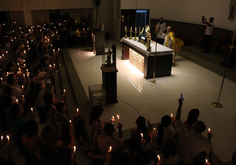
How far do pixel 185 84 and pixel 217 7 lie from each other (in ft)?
17.8

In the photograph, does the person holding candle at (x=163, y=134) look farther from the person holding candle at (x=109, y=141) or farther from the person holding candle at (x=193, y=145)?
the person holding candle at (x=109, y=141)

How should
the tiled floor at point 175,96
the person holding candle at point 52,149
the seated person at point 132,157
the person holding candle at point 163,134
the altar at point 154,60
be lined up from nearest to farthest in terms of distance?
1. the seated person at point 132,157
2. the person holding candle at point 52,149
3. the person holding candle at point 163,134
4. the tiled floor at point 175,96
5. the altar at point 154,60

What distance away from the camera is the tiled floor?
480 centimetres

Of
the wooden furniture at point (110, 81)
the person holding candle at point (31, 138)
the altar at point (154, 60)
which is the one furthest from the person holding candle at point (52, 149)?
the altar at point (154, 60)

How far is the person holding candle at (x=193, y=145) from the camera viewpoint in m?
2.97

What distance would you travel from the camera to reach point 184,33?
470 inches

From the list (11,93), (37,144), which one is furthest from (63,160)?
(11,93)

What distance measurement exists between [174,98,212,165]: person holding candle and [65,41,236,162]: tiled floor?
4.18ft

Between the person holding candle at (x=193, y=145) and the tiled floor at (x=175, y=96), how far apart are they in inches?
50.1

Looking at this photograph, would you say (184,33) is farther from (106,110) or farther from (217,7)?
(106,110)

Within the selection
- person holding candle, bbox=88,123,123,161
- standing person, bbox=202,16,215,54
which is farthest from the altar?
person holding candle, bbox=88,123,123,161

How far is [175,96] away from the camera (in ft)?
20.5

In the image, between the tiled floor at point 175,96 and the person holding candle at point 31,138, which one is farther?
the tiled floor at point 175,96

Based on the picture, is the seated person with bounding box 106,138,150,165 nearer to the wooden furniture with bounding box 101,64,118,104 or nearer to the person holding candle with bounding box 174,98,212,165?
the person holding candle with bounding box 174,98,212,165
